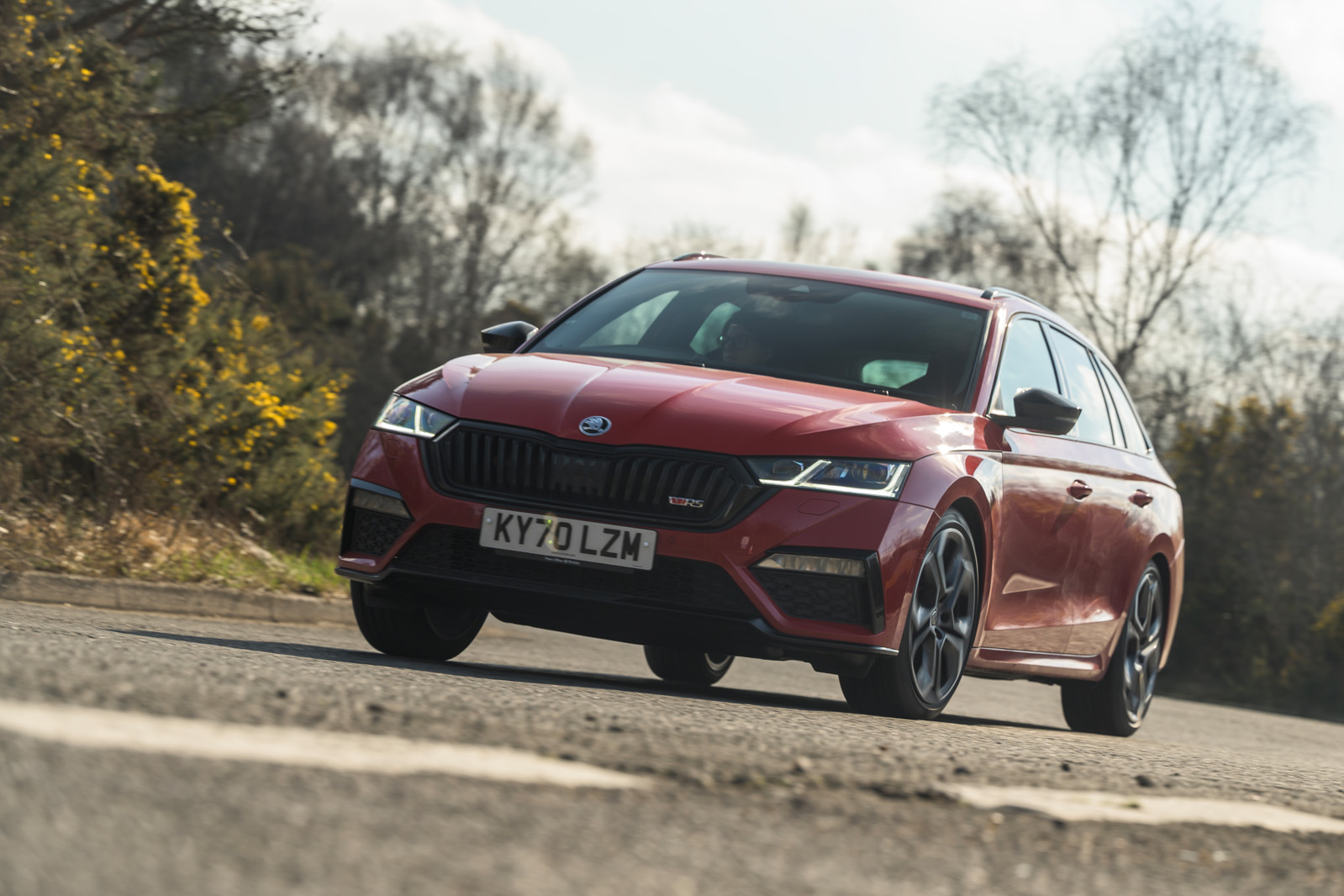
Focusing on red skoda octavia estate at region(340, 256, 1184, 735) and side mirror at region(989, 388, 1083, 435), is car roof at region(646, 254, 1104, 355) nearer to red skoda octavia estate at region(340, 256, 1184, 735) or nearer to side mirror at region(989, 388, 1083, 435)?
red skoda octavia estate at region(340, 256, 1184, 735)

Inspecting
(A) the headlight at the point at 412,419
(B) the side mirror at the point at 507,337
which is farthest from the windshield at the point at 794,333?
(A) the headlight at the point at 412,419

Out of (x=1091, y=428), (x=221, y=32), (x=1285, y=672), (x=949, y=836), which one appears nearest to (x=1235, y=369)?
(x=1285, y=672)

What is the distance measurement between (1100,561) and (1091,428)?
659 millimetres

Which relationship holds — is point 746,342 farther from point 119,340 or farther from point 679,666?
point 119,340

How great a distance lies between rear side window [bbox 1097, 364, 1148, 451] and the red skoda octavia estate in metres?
1.08

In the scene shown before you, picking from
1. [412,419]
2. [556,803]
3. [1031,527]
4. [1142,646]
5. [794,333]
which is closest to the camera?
[556,803]

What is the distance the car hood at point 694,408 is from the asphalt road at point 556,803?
94 centimetres

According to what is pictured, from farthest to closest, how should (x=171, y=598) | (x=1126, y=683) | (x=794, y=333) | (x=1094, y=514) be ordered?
(x=171, y=598)
(x=1126, y=683)
(x=1094, y=514)
(x=794, y=333)

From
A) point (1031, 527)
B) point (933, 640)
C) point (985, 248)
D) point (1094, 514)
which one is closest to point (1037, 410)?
point (1031, 527)

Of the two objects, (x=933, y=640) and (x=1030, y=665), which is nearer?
(x=933, y=640)

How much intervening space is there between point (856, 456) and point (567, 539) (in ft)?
3.49

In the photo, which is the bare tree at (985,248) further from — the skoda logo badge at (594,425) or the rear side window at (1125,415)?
the skoda logo badge at (594,425)

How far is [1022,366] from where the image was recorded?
749 centimetres

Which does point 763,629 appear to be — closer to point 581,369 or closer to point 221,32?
point 581,369
